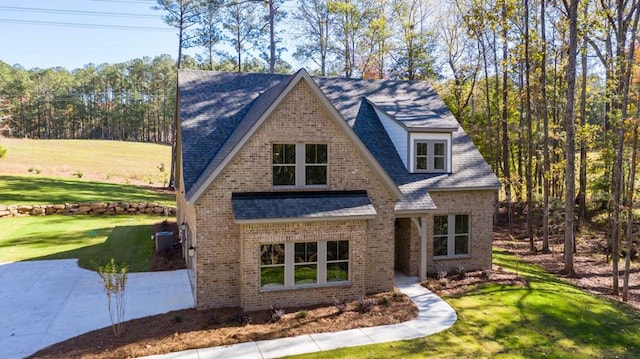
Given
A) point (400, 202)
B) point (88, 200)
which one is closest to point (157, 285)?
point (400, 202)

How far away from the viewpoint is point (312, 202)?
1259 centimetres

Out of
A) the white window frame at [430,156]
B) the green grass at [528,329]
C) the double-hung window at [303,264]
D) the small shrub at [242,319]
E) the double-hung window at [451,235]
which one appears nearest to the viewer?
the green grass at [528,329]

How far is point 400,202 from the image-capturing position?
14555 mm

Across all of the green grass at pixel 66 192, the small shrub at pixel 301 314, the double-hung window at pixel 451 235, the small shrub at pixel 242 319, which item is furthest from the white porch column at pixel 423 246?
the green grass at pixel 66 192

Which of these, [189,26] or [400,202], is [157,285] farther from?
[189,26]

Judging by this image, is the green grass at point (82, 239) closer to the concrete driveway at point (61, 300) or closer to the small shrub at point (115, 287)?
the concrete driveway at point (61, 300)

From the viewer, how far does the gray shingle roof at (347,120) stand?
1415 cm

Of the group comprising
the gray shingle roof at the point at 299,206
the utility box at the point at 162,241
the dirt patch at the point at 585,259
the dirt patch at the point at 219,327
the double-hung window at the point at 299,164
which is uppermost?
the double-hung window at the point at 299,164

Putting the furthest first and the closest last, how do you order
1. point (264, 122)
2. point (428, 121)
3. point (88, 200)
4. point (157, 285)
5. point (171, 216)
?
point (88, 200) < point (171, 216) < point (428, 121) < point (157, 285) < point (264, 122)

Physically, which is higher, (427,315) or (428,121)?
(428,121)

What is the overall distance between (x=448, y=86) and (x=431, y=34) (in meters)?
4.27

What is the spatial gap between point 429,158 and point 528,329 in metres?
7.07

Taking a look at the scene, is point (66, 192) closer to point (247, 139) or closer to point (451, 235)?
point (247, 139)

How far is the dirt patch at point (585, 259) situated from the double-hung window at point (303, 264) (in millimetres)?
9715
